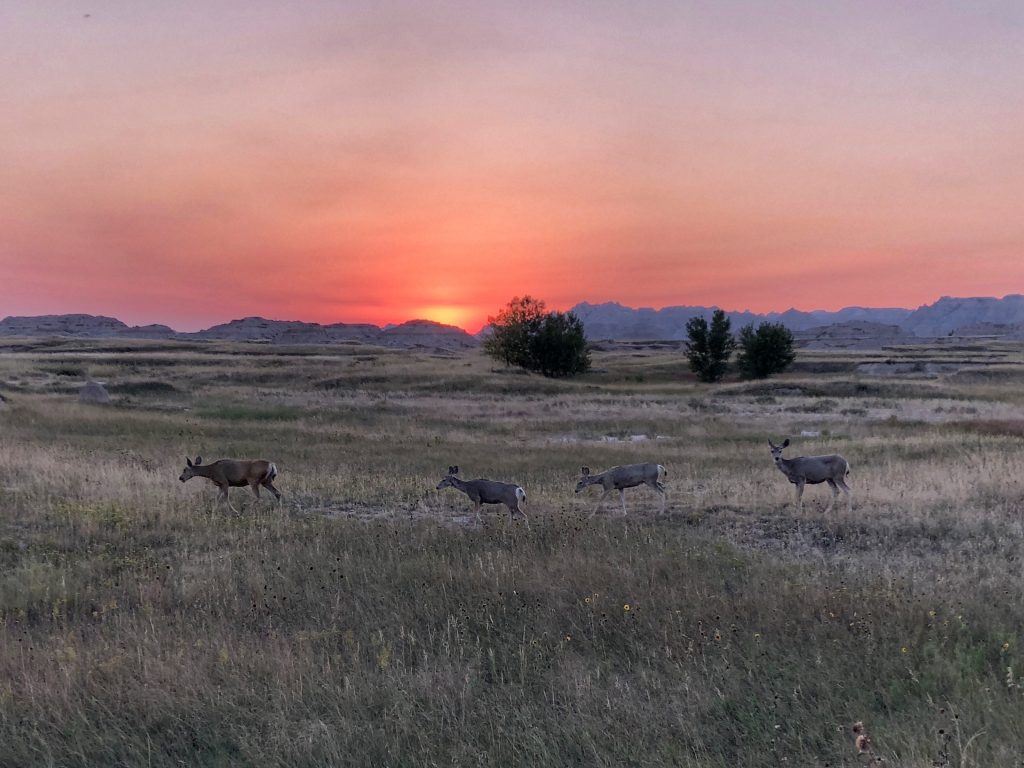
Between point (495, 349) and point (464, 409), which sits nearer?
point (464, 409)

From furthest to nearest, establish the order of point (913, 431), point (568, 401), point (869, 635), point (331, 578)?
1. point (568, 401)
2. point (913, 431)
3. point (331, 578)
4. point (869, 635)

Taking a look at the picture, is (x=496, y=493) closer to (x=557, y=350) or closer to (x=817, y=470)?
(x=817, y=470)

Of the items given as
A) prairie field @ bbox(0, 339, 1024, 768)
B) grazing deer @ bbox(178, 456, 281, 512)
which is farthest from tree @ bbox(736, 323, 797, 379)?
grazing deer @ bbox(178, 456, 281, 512)

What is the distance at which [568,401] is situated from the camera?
4834 cm

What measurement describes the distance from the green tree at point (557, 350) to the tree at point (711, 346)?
1339cm

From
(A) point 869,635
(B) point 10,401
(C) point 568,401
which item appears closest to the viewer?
(A) point 869,635

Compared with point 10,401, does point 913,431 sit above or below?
below

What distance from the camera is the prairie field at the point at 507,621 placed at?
5.36m

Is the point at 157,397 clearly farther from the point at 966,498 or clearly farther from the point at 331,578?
the point at 966,498

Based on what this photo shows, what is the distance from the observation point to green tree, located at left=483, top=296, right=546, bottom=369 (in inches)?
3354

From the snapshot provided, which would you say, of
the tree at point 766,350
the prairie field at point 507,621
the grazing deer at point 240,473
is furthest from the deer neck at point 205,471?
the tree at point 766,350

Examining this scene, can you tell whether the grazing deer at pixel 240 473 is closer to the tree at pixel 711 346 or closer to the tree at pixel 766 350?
the tree at pixel 711 346

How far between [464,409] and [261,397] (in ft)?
45.4

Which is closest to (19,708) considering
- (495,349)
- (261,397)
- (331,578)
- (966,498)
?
(331,578)
